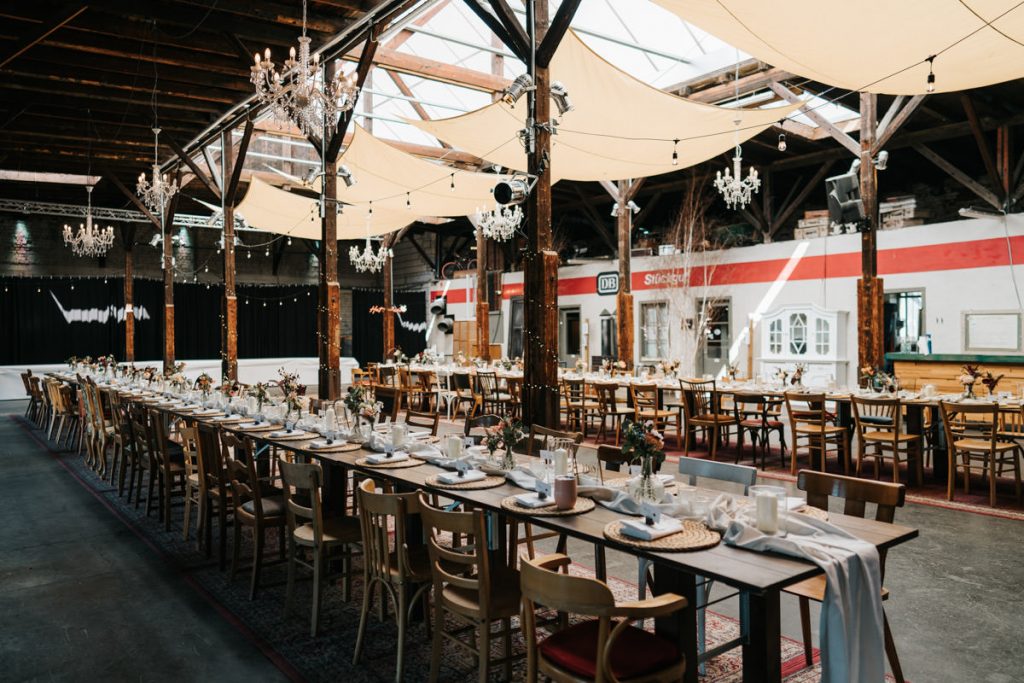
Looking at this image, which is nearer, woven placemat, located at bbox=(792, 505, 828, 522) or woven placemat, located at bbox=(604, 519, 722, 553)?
woven placemat, located at bbox=(604, 519, 722, 553)

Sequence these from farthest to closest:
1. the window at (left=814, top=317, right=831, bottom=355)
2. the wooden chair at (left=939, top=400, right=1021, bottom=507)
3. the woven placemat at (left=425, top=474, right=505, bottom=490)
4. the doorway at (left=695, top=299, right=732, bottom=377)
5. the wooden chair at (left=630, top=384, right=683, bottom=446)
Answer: the doorway at (left=695, top=299, right=732, bottom=377)
the window at (left=814, top=317, right=831, bottom=355)
the wooden chair at (left=630, top=384, right=683, bottom=446)
the wooden chair at (left=939, top=400, right=1021, bottom=507)
the woven placemat at (left=425, top=474, right=505, bottom=490)

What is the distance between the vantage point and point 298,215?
481 inches

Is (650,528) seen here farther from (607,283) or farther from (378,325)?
(378,325)

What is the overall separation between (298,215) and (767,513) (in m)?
11.3

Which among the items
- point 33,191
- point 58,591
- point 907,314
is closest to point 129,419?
point 58,591

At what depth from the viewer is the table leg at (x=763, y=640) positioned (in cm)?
212

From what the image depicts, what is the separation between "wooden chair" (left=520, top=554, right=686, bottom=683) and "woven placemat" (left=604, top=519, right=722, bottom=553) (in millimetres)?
175

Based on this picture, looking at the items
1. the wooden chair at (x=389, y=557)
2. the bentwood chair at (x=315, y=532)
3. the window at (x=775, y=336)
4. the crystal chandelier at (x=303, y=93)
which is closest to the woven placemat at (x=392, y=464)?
the bentwood chair at (x=315, y=532)

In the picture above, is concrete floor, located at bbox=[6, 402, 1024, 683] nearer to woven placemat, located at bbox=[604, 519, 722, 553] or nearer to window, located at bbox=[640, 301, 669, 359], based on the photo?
woven placemat, located at bbox=[604, 519, 722, 553]

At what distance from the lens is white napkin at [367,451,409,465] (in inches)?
156

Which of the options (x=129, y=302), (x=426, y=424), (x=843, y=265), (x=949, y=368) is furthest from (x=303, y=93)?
(x=129, y=302)

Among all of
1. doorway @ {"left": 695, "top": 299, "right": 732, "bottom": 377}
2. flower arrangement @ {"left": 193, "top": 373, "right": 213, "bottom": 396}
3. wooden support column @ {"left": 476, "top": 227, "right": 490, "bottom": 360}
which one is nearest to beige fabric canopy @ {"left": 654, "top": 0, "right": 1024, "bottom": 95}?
flower arrangement @ {"left": 193, "top": 373, "right": 213, "bottom": 396}

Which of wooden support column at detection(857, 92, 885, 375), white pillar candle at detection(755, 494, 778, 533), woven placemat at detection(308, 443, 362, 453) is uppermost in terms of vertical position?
wooden support column at detection(857, 92, 885, 375)

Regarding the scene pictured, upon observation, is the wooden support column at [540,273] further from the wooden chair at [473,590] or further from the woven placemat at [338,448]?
the wooden chair at [473,590]
